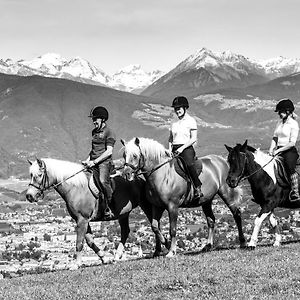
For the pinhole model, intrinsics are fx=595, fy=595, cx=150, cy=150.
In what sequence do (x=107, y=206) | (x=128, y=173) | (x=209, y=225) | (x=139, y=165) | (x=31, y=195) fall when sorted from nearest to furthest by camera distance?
(x=128, y=173) → (x=31, y=195) → (x=139, y=165) → (x=107, y=206) → (x=209, y=225)

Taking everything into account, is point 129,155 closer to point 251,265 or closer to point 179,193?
point 179,193

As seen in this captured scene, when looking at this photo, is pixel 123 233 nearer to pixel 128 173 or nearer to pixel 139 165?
pixel 139 165

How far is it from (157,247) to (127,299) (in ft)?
27.2

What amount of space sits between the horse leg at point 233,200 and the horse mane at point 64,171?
20.4 ft

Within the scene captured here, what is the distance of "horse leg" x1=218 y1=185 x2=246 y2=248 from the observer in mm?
25250

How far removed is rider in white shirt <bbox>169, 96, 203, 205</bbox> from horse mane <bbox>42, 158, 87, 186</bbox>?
3.59m

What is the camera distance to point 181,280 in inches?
663

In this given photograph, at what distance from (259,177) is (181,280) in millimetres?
7134

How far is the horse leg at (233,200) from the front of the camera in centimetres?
2525

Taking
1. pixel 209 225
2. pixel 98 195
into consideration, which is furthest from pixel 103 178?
pixel 209 225

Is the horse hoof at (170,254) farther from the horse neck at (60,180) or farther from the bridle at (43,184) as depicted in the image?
the bridle at (43,184)

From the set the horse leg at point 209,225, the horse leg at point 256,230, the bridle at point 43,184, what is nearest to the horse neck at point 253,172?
the horse leg at point 256,230

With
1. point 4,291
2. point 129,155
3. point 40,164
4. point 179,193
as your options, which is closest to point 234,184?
point 179,193

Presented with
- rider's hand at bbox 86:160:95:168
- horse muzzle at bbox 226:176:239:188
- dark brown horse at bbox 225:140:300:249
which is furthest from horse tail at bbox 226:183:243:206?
rider's hand at bbox 86:160:95:168
